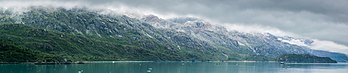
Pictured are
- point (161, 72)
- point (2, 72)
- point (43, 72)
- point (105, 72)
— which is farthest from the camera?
point (161, 72)

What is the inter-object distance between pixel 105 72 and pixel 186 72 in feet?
120

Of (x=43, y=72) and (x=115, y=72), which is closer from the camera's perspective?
(x=43, y=72)

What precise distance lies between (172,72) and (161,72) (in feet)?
24.3

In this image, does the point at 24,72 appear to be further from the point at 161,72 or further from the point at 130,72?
the point at 161,72

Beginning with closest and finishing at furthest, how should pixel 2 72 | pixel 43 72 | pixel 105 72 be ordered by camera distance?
pixel 2 72 < pixel 43 72 < pixel 105 72

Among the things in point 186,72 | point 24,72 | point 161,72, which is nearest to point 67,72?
point 24,72

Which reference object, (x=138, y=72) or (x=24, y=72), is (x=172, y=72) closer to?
(x=138, y=72)

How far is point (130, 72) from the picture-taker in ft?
578

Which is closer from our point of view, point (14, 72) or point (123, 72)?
point (14, 72)

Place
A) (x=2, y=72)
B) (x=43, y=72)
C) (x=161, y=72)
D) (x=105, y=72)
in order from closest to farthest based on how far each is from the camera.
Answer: (x=2, y=72) < (x=43, y=72) < (x=105, y=72) < (x=161, y=72)

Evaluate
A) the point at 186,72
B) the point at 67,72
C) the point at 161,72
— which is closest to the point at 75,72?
the point at 67,72

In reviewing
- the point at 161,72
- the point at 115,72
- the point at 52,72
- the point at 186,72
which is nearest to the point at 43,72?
the point at 52,72

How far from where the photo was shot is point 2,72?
470 ft

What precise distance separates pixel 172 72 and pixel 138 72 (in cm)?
1707
